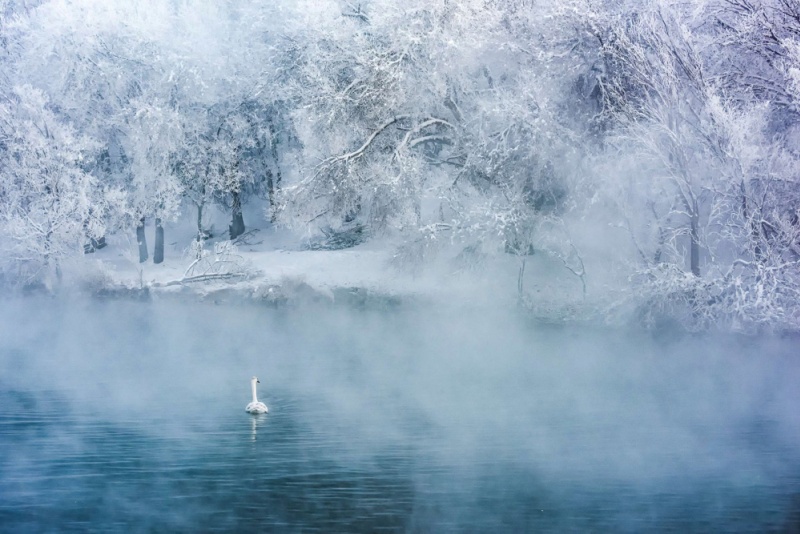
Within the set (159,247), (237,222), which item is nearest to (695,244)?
(237,222)

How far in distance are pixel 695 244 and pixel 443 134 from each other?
341 inches

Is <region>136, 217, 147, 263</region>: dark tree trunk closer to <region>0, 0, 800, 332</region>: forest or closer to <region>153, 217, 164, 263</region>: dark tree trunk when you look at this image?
<region>0, 0, 800, 332</region>: forest

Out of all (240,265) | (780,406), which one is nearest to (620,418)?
(780,406)

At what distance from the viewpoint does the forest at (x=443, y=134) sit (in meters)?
24.5

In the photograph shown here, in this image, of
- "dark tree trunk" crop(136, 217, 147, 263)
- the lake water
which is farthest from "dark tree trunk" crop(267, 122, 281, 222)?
the lake water

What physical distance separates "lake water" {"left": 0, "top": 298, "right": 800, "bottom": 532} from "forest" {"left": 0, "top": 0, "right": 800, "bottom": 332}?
111 inches

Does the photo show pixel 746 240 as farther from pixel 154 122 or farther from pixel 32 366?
pixel 154 122

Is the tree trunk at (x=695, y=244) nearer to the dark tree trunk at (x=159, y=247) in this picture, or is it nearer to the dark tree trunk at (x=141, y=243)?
the dark tree trunk at (x=159, y=247)

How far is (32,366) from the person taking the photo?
2122cm

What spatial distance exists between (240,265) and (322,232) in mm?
3827

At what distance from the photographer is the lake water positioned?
11.6 metres

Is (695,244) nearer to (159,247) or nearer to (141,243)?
(159,247)

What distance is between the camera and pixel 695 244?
25.1m

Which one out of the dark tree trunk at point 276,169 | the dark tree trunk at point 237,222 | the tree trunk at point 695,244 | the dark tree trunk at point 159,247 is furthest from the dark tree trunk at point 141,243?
the tree trunk at point 695,244
